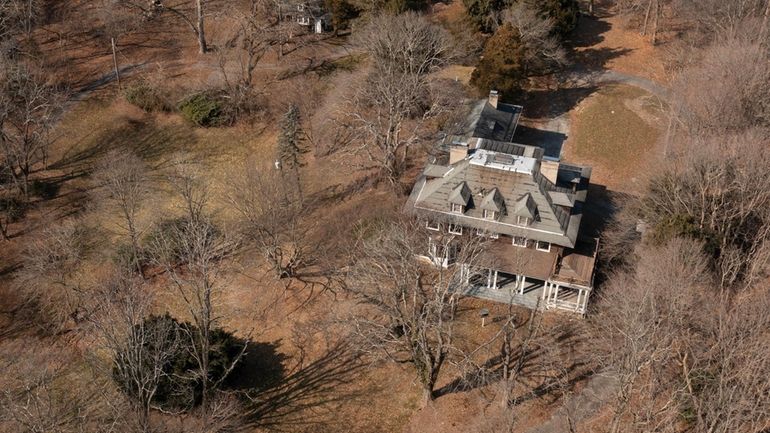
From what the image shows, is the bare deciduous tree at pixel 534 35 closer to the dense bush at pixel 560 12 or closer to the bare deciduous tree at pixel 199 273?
the dense bush at pixel 560 12

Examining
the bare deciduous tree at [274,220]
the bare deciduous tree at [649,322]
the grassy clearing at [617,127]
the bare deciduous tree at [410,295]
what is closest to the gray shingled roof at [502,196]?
the bare deciduous tree at [410,295]

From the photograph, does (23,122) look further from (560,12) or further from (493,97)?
(560,12)

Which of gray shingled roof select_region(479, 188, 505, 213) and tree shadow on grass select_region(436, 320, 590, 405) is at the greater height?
gray shingled roof select_region(479, 188, 505, 213)

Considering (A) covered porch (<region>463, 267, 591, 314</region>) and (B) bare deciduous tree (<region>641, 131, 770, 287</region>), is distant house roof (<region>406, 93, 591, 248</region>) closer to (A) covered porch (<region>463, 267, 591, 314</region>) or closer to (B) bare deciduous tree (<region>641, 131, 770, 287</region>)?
(A) covered porch (<region>463, 267, 591, 314</region>)

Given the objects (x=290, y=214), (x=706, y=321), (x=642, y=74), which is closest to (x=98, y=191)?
(x=290, y=214)

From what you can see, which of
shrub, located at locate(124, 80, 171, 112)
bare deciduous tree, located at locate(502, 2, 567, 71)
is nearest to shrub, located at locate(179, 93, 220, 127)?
shrub, located at locate(124, 80, 171, 112)

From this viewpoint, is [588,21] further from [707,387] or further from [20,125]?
[20,125]

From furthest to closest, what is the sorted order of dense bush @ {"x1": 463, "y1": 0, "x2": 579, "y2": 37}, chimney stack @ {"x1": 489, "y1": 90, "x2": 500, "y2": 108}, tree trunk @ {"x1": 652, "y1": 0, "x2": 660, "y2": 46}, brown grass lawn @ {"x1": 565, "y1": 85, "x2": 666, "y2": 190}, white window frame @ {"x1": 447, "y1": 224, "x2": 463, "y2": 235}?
tree trunk @ {"x1": 652, "y1": 0, "x2": 660, "y2": 46} < dense bush @ {"x1": 463, "y1": 0, "x2": 579, "y2": 37} < chimney stack @ {"x1": 489, "y1": 90, "x2": 500, "y2": 108} < brown grass lawn @ {"x1": 565, "y1": 85, "x2": 666, "y2": 190} < white window frame @ {"x1": 447, "y1": 224, "x2": 463, "y2": 235}
